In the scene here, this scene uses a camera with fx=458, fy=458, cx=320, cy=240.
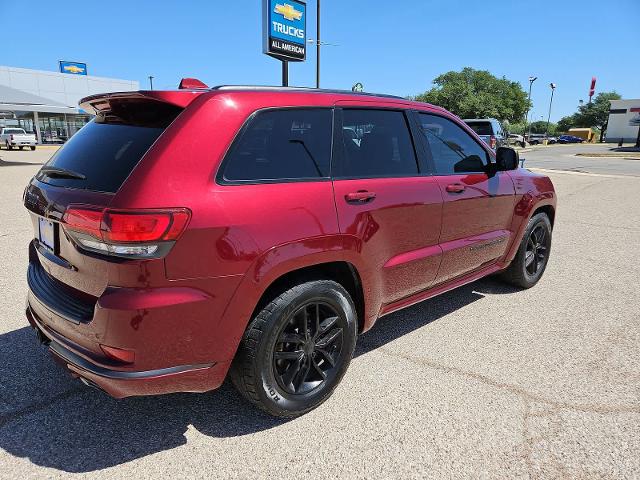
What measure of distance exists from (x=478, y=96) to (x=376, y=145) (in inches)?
2845

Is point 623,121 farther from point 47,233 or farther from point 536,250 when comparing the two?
point 47,233

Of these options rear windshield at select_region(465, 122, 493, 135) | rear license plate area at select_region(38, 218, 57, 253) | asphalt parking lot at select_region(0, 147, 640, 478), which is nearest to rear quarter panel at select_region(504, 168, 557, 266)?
asphalt parking lot at select_region(0, 147, 640, 478)

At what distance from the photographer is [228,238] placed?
208 cm

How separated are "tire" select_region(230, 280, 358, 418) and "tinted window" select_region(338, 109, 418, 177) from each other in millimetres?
758

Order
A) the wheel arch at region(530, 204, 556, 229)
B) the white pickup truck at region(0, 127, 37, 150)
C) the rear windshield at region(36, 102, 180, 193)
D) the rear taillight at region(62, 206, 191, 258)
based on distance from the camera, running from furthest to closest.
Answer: the white pickup truck at region(0, 127, 37, 150) → the wheel arch at region(530, 204, 556, 229) → the rear windshield at region(36, 102, 180, 193) → the rear taillight at region(62, 206, 191, 258)

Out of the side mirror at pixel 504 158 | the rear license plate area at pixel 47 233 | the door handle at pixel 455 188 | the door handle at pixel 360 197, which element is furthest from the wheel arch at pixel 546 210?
the rear license plate area at pixel 47 233

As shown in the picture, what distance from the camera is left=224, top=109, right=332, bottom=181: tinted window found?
2270 millimetres

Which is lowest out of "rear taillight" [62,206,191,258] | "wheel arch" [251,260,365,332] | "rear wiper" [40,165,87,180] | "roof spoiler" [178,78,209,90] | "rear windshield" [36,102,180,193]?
"wheel arch" [251,260,365,332]

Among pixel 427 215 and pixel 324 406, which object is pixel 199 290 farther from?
pixel 427 215

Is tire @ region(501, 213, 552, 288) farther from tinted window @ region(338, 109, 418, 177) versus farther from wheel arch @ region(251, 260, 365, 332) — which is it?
wheel arch @ region(251, 260, 365, 332)

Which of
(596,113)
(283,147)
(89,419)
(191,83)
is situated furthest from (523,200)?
(596,113)

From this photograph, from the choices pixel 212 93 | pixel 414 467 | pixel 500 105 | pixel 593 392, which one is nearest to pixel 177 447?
pixel 414 467

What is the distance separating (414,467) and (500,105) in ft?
251

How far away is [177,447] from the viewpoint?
233 cm
